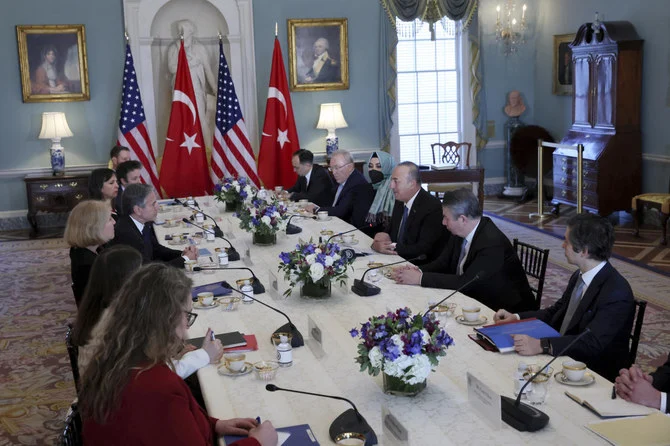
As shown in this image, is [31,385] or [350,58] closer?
[31,385]

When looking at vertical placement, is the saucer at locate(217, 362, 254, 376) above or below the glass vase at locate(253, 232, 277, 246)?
below

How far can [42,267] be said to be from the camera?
336 inches

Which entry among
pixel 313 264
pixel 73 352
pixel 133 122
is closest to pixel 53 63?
pixel 133 122

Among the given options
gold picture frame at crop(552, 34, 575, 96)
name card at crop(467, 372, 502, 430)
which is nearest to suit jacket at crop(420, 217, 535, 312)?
name card at crop(467, 372, 502, 430)

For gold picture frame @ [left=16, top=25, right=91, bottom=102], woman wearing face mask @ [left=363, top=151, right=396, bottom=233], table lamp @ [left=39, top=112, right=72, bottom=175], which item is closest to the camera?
woman wearing face mask @ [left=363, top=151, right=396, bottom=233]

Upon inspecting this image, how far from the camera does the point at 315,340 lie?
139 inches

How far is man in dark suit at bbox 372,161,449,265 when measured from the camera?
559cm

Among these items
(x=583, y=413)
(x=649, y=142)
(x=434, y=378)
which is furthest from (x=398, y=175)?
(x=649, y=142)

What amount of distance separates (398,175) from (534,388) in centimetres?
309

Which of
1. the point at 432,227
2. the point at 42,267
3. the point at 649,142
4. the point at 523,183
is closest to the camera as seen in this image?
the point at 432,227

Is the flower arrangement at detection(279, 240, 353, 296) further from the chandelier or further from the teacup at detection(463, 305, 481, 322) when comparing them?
the chandelier

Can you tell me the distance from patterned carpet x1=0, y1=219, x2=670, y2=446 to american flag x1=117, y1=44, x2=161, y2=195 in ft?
4.97

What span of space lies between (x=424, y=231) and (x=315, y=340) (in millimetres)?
2258

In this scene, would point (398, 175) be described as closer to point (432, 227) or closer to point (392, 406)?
point (432, 227)
